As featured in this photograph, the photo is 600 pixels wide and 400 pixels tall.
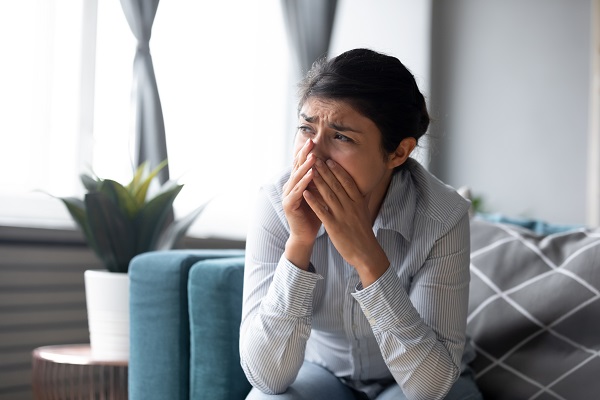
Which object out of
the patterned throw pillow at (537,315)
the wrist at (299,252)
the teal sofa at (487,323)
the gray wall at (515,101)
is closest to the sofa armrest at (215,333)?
the teal sofa at (487,323)

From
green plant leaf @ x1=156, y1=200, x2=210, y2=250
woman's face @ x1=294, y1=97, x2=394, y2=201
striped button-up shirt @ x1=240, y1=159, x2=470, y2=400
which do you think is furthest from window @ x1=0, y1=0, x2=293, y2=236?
woman's face @ x1=294, y1=97, x2=394, y2=201

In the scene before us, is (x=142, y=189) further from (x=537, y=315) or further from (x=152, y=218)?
(x=537, y=315)

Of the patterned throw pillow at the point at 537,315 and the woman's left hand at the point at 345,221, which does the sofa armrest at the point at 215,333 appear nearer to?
the woman's left hand at the point at 345,221

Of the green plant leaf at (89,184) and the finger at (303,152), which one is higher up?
the finger at (303,152)

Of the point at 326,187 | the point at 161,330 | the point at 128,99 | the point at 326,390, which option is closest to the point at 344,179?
the point at 326,187

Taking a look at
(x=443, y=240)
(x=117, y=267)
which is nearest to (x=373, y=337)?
(x=443, y=240)

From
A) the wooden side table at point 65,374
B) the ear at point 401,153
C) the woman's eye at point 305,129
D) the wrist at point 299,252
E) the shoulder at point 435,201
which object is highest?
the woman's eye at point 305,129

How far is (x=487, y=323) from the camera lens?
176 cm

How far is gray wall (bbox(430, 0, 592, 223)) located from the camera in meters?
3.96

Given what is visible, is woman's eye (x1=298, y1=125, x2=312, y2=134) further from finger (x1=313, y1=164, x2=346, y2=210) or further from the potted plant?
the potted plant

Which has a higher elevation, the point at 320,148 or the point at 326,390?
the point at 320,148

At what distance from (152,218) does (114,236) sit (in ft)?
0.36

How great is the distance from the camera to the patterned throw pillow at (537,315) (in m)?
1.63

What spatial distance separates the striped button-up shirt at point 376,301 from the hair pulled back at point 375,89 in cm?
17
